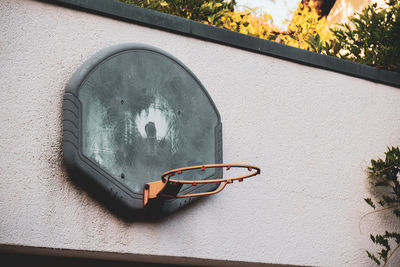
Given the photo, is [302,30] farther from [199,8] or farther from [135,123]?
[135,123]

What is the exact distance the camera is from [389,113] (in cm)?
583

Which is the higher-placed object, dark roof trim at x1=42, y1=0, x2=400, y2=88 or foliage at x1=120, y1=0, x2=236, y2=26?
foliage at x1=120, y1=0, x2=236, y2=26

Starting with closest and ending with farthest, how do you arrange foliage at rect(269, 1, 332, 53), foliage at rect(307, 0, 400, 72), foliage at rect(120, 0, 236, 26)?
foliage at rect(307, 0, 400, 72)
foliage at rect(120, 0, 236, 26)
foliage at rect(269, 1, 332, 53)

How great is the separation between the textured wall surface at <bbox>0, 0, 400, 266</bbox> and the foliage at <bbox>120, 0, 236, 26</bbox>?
2086mm

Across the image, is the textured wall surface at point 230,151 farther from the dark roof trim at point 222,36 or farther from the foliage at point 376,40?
the foliage at point 376,40

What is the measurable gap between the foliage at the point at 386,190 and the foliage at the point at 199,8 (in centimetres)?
282

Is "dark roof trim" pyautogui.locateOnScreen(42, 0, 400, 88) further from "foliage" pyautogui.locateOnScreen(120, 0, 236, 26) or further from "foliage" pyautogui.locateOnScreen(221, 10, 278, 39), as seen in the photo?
"foliage" pyautogui.locateOnScreen(221, 10, 278, 39)

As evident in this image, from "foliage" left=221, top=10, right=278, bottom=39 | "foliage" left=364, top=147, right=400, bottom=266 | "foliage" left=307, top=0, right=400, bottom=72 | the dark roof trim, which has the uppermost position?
"foliage" left=221, top=10, right=278, bottom=39

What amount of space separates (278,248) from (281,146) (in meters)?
0.92

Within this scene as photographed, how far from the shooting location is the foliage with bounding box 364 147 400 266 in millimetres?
5285

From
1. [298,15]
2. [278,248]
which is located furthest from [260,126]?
[298,15]

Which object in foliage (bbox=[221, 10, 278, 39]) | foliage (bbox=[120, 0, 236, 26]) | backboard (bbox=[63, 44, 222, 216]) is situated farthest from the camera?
foliage (bbox=[221, 10, 278, 39])

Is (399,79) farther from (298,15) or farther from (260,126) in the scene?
(298,15)

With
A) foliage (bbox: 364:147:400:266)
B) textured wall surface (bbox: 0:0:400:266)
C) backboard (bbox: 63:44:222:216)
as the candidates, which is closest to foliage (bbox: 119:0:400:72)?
textured wall surface (bbox: 0:0:400:266)
